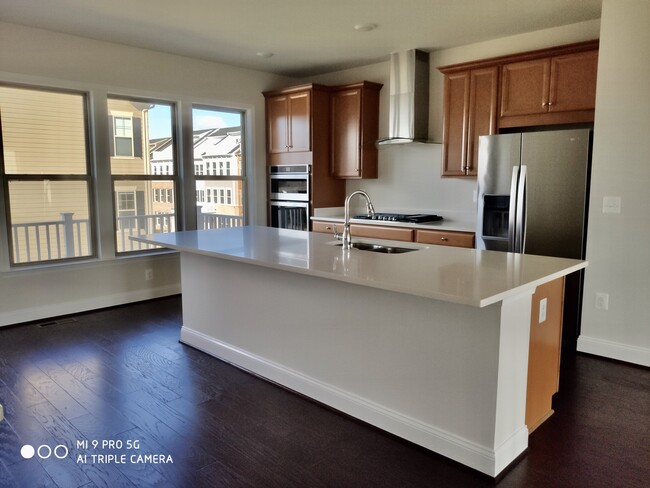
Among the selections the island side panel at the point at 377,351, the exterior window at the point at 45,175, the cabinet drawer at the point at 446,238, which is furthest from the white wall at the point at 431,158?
the exterior window at the point at 45,175

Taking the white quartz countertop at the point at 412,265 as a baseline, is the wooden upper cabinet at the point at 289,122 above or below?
above

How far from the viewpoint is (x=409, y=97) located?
4.98m

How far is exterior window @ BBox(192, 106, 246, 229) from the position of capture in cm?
562

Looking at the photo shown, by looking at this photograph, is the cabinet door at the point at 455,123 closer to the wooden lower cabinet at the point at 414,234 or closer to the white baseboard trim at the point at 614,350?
the wooden lower cabinet at the point at 414,234

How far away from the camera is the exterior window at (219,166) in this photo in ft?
18.4

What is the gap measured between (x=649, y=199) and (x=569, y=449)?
189 cm

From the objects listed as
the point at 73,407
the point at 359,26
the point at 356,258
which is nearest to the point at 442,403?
the point at 356,258

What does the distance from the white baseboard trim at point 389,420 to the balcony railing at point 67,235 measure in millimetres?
2262

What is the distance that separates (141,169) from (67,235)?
101 cm

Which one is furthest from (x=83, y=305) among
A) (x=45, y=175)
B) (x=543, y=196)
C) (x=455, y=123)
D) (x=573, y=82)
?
(x=573, y=82)

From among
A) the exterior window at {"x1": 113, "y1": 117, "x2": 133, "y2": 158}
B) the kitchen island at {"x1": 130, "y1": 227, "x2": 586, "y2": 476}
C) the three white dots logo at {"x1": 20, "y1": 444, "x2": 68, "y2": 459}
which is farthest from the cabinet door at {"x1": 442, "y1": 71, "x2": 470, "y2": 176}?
the three white dots logo at {"x1": 20, "y1": 444, "x2": 68, "y2": 459}

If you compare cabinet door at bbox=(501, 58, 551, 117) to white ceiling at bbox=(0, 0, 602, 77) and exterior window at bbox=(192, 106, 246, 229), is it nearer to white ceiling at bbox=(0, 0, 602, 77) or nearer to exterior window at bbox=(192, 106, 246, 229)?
white ceiling at bbox=(0, 0, 602, 77)

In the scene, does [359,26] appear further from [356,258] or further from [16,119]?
[16,119]

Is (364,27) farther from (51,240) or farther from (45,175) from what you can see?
(51,240)
